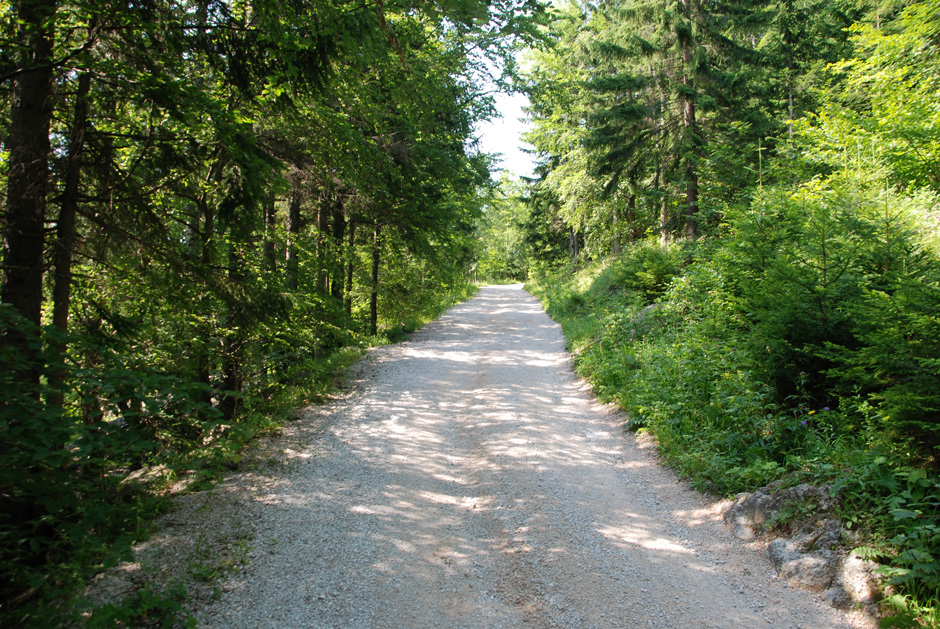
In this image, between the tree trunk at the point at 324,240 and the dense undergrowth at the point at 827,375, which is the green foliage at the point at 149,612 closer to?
the dense undergrowth at the point at 827,375

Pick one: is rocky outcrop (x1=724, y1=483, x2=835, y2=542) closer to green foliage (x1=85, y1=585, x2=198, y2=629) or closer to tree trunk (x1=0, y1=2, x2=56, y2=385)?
green foliage (x1=85, y1=585, x2=198, y2=629)

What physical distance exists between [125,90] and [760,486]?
7.74 m

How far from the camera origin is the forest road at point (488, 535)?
3541 mm

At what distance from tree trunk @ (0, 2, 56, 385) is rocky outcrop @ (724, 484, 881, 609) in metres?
6.90

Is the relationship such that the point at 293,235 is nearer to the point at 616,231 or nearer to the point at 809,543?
the point at 809,543

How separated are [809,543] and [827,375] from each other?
6.41 feet

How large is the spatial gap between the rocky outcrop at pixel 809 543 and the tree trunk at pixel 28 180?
22.7ft

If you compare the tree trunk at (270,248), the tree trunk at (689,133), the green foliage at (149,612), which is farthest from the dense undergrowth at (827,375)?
the tree trunk at (689,133)

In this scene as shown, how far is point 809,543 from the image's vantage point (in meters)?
3.92

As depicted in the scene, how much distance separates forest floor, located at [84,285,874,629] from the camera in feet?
11.7

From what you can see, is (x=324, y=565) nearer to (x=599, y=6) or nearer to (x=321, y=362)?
(x=321, y=362)

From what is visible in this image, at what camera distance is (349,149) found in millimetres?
9531

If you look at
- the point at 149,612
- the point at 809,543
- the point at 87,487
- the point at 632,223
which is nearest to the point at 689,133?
the point at 632,223

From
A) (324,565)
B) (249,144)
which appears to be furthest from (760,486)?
(249,144)
